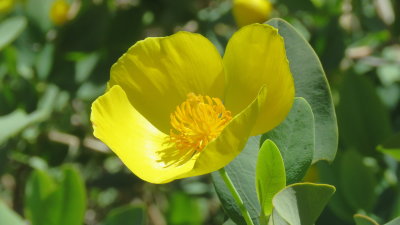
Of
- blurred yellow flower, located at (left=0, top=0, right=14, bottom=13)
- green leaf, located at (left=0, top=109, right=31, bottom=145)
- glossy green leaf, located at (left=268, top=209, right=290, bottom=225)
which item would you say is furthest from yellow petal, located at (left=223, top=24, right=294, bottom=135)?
blurred yellow flower, located at (left=0, top=0, right=14, bottom=13)

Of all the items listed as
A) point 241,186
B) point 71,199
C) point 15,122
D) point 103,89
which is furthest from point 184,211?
point 241,186

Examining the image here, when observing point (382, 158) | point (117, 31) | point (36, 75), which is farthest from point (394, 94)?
point (36, 75)

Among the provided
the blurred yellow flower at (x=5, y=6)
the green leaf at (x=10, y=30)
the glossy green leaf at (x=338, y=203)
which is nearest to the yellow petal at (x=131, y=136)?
the glossy green leaf at (x=338, y=203)

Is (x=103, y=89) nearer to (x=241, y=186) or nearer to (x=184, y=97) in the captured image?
(x=184, y=97)

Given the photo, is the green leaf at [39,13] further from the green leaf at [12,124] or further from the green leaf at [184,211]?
the green leaf at [184,211]

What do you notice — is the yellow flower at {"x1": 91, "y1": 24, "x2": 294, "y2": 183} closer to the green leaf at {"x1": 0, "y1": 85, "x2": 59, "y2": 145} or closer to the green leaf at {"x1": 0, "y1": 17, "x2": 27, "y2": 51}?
the green leaf at {"x1": 0, "y1": 85, "x2": 59, "y2": 145}
